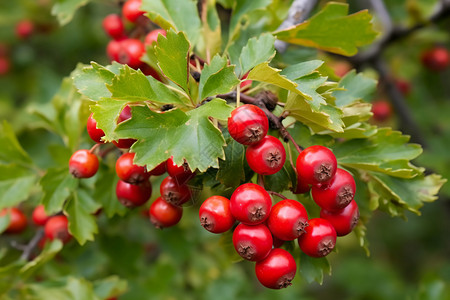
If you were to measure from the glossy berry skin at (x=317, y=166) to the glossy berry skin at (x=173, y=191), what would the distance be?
0.43 metres

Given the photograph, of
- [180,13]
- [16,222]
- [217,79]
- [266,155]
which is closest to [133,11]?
[180,13]

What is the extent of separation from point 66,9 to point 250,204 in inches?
64.6

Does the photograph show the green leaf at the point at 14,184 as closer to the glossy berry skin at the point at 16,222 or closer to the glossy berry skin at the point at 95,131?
the glossy berry skin at the point at 16,222

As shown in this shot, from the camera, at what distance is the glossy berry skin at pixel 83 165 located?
5.80 ft

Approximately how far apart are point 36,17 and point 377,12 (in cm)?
285

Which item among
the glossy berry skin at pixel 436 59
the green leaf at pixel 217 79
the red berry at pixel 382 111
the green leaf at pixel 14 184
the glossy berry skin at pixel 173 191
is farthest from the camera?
the red berry at pixel 382 111

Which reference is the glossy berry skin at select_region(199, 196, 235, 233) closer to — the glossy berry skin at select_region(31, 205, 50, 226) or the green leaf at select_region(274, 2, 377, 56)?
the green leaf at select_region(274, 2, 377, 56)

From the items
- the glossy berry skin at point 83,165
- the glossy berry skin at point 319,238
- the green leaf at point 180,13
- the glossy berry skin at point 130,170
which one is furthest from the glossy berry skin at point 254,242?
the green leaf at point 180,13

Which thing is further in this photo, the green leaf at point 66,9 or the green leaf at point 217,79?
the green leaf at point 66,9

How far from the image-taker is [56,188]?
2016 millimetres

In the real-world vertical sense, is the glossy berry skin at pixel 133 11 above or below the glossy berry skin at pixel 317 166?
above

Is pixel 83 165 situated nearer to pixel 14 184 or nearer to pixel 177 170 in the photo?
pixel 177 170

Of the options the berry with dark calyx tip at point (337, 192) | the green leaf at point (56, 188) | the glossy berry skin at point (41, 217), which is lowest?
the glossy berry skin at point (41, 217)

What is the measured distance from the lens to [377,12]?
3404mm
